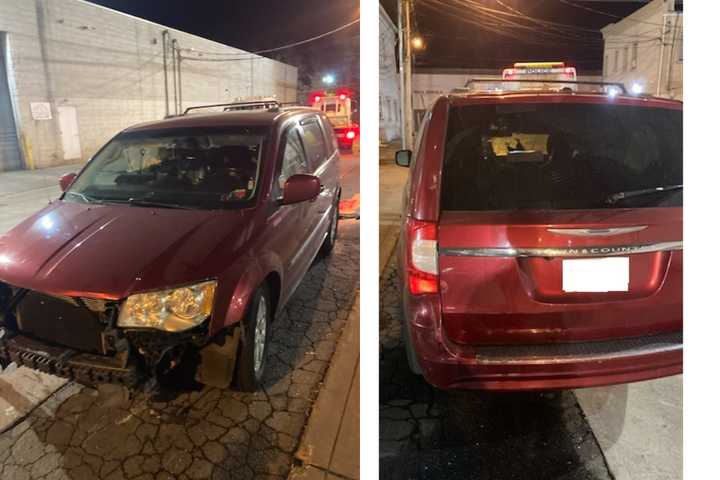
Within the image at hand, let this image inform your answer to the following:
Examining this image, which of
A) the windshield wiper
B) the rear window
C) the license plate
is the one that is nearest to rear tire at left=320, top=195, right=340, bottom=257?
the windshield wiper

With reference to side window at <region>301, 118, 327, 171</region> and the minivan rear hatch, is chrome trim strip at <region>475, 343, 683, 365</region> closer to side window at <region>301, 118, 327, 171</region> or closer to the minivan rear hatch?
the minivan rear hatch

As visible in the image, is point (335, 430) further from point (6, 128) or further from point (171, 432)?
point (6, 128)

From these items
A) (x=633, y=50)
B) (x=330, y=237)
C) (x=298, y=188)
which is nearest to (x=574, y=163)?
(x=298, y=188)

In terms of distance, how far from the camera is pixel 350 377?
2668mm

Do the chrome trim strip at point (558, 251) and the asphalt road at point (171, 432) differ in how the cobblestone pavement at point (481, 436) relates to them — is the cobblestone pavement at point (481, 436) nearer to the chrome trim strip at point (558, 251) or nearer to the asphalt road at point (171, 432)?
the asphalt road at point (171, 432)

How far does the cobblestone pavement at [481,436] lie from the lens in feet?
6.44

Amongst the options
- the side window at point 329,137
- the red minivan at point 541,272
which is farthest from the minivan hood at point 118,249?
the side window at point 329,137

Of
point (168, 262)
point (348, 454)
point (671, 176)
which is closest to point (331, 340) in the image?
point (348, 454)

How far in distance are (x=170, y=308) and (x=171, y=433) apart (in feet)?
2.06

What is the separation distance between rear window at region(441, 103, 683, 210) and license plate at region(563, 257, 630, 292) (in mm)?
250

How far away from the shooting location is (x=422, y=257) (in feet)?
6.18

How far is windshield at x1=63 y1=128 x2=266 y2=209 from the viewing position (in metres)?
2.82
